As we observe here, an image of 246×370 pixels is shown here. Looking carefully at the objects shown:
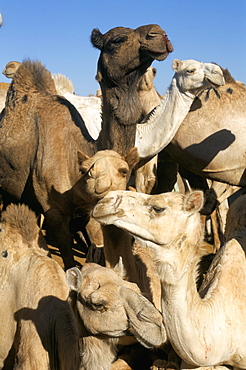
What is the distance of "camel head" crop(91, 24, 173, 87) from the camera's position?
5.06 meters

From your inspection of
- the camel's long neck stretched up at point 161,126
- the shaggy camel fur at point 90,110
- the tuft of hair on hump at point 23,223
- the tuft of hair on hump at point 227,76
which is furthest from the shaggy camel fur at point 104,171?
the shaggy camel fur at point 90,110

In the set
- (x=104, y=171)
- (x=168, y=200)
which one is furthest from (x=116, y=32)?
(x=168, y=200)

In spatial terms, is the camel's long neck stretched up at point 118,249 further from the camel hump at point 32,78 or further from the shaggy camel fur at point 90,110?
the shaggy camel fur at point 90,110

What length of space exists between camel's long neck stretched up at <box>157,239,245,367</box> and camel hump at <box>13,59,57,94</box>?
10.3 feet

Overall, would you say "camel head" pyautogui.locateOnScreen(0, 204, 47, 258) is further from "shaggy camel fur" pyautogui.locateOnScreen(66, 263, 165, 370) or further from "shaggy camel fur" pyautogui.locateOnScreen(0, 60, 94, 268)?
"shaggy camel fur" pyautogui.locateOnScreen(66, 263, 165, 370)

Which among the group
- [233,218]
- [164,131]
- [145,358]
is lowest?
[145,358]

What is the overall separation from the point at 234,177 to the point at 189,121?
0.65m

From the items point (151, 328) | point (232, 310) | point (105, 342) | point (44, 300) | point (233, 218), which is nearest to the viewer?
point (151, 328)

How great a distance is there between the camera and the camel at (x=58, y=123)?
5.22m

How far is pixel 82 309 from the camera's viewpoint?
3373 mm

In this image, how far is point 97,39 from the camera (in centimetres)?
545

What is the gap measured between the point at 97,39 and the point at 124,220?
2626mm

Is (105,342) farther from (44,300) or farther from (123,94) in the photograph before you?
(123,94)

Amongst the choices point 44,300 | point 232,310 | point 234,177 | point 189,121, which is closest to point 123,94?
point 189,121
